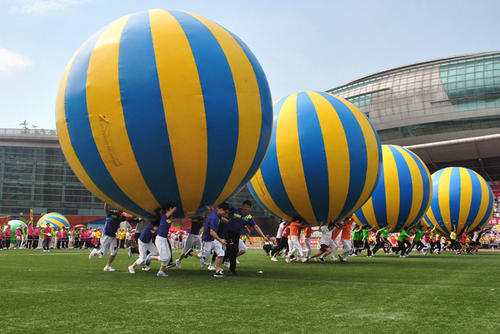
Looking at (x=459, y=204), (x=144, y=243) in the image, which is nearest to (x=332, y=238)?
(x=144, y=243)

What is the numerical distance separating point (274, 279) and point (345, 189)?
3299mm

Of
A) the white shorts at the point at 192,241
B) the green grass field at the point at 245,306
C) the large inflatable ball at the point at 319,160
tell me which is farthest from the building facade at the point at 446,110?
the green grass field at the point at 245,306

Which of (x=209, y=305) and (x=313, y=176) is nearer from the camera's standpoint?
(x=209, y=305)

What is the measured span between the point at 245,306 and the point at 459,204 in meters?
17.1

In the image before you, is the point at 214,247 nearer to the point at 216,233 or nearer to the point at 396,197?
the point at 216,233

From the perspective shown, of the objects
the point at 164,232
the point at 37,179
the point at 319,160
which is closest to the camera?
the point at 164,232

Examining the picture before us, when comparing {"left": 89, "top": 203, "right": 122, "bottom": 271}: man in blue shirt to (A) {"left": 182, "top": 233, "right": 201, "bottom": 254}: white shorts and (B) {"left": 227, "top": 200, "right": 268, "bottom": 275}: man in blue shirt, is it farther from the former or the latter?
(B) {"left": 227, "top": 200, "right": 268, "bottom": 275}: man in blue shirt

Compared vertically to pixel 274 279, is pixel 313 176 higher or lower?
higher

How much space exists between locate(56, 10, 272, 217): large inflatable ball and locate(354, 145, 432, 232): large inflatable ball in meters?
7.81

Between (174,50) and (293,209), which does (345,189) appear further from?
(174,50)

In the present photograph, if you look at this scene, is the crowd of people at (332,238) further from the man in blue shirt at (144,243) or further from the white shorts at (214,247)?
the man in blue shirt at (144,243)

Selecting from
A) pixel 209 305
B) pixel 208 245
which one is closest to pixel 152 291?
pixel 209 305

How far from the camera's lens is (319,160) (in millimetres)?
10180

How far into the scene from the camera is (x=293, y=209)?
35.7 feet
